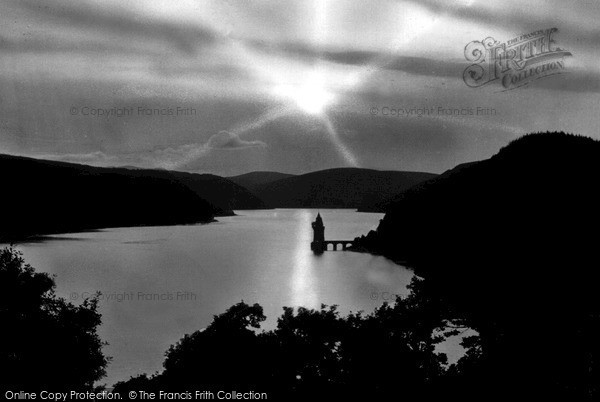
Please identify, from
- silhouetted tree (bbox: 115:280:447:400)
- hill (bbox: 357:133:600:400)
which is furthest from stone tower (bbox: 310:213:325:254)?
silhouetted tree (bbox: 115:280:447:400)

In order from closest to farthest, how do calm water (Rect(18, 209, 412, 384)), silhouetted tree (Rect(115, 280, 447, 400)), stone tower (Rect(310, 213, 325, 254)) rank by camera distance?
silhouetted tree (Rect(115, 280, 447, 400)) → calm water (Rect(18, 209, 412, 384)) → stone tower (Rect(310, 213, 325, 254))

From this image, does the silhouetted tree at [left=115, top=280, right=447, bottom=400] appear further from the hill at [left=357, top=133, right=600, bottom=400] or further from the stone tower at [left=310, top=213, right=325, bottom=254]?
the stone tower at [left=310, top=213, right=325, bottom=254]

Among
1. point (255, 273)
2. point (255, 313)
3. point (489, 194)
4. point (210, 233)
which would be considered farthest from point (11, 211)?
point (255, 313)

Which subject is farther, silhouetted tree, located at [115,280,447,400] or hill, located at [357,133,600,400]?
silhouetted tree, located at [115,280,447,400]

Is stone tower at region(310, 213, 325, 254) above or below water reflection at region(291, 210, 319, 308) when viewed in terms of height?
above

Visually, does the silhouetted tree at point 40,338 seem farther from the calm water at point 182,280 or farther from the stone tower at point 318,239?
the stone tower at point 318,239

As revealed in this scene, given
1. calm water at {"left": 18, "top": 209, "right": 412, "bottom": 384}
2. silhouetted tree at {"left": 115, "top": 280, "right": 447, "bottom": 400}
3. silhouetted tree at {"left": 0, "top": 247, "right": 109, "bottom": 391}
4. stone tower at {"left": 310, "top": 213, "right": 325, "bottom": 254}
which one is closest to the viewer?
silhouetted tree at {"left": 115, "top": 280, "right": 447, "bottom": 400}

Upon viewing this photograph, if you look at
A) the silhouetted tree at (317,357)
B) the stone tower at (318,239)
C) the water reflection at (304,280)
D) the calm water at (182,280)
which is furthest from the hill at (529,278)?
the stone tower at (318,239)
